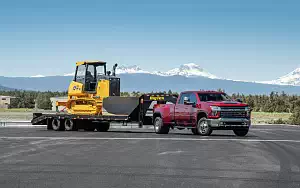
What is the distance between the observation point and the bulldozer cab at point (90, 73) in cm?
3388

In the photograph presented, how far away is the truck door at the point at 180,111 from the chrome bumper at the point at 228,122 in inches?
74.9

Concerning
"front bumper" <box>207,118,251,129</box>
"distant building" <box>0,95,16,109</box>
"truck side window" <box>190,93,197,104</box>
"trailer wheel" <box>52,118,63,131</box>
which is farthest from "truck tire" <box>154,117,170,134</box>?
"distant building" <box>0,95,16,109</box>

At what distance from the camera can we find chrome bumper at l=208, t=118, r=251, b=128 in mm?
26484

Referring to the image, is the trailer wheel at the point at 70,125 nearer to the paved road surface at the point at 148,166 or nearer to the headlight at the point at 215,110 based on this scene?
the headlight at the point at 215,110

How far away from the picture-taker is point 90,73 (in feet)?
112

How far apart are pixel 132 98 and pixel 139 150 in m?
12.3

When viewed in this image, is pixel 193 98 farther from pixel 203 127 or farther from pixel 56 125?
pixel 56 125

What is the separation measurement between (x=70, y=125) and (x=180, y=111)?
7540 mm

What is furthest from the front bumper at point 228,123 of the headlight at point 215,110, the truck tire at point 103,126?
the truck tire at point 103,126


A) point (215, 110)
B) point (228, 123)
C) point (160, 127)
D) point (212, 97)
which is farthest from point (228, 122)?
point (160, 127)

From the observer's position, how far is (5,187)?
10.6 metres

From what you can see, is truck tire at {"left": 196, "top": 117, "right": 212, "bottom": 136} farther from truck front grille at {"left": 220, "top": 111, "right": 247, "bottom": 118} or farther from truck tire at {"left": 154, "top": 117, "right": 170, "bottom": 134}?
truck tire at {"left": 154, "top": 117, "right": 170, "bottom": 134}

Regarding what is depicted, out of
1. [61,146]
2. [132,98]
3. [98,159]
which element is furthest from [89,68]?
[98,159]

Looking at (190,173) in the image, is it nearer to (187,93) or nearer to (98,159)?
(98,159)
